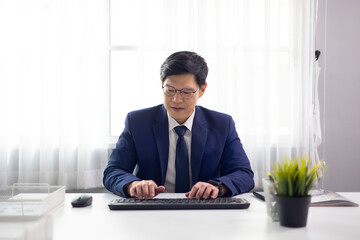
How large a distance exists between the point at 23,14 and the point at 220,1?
1.55 m

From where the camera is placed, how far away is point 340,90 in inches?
125

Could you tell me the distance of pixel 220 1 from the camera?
9.95ft

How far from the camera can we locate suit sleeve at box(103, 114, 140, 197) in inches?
68.4

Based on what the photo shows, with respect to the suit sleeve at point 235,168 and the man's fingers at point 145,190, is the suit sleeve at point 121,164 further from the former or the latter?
the suit sleeve at point 235,168

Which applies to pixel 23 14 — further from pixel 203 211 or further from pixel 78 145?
pixel 203 211

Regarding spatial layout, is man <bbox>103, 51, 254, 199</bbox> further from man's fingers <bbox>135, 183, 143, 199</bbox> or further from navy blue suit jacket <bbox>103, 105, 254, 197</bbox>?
man's fingers <bbox>135, 183, 143, 199</bbox>

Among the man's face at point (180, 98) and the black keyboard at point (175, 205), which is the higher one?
the man's face at point (180, 98)

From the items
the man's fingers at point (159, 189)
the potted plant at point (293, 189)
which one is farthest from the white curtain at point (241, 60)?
the potted plant at point (293, 189)

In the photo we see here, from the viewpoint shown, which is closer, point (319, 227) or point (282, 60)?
point (319, 227)

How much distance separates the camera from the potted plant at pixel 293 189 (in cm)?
112

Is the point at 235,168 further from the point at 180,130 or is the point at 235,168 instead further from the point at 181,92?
the point at 181,92

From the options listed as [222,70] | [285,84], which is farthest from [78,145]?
[285,84]

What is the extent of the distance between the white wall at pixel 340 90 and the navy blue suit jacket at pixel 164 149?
145 centimetres

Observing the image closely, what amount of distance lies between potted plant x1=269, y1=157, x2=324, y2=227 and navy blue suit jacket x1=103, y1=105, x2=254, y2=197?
73cm
